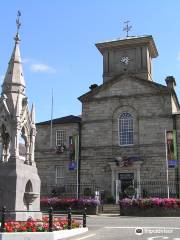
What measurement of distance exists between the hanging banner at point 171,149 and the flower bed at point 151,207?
8.03 meters

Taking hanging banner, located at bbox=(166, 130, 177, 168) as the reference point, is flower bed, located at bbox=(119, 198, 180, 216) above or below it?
below

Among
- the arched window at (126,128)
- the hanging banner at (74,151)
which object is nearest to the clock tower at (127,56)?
the arched window at (126,128)

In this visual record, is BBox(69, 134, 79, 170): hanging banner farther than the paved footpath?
Yes

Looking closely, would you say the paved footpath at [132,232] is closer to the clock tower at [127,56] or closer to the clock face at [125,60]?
the clock tower at [127,56]

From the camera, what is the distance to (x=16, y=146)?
583 inches

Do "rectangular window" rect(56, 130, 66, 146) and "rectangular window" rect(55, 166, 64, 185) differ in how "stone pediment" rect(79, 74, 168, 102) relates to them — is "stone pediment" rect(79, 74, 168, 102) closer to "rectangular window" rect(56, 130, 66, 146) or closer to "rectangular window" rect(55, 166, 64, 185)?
"rectangular window" rect(56, 130, 66, 146)

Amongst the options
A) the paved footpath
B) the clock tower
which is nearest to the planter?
the paved footpath

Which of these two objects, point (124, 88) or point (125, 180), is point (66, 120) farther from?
point (125, 180)

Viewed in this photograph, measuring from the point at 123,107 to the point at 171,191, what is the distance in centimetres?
978

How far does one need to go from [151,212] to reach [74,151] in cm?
1359

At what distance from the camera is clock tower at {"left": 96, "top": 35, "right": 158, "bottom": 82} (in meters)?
45.8

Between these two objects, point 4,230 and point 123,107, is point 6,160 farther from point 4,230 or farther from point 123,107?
point 123,107

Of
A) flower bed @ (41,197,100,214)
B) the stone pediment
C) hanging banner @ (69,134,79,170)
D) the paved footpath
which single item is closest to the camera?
the paved footpath

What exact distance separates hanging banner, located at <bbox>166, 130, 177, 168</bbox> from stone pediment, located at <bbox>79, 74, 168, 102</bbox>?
478 cm
